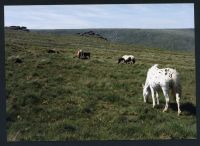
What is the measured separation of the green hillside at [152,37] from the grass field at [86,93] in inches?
4.7

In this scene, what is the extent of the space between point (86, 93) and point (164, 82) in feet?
5.16

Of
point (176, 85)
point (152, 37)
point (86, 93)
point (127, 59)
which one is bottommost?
point (86, 93)

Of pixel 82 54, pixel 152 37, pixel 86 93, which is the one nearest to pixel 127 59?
pixel 152 37

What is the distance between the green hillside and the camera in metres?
7.64

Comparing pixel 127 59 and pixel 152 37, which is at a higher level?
pixel 152 37

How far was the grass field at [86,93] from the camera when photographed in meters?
7.72

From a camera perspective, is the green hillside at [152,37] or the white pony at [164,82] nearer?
the green hillside at [152,37]

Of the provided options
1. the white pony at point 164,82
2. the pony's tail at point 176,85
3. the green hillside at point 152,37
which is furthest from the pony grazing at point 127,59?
the pony's tail at point 176,85

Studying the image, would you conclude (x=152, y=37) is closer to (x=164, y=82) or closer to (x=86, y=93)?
(x=164, y=82)

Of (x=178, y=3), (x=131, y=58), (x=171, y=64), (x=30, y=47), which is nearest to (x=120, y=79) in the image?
(x=131, y=58)

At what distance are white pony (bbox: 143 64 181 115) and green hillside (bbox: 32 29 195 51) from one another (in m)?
0.46

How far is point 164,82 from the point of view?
8.83 metres

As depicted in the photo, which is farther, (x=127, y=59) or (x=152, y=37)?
(x=127, y=59)

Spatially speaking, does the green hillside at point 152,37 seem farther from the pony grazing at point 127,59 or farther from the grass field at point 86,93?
the pony grazing at point 127,59
